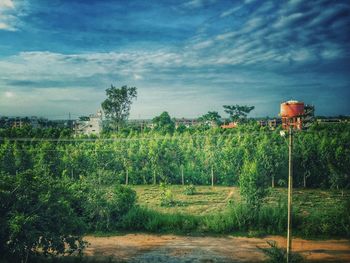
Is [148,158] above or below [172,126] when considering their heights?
below

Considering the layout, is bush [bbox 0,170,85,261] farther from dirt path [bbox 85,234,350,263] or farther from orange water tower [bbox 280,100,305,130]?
orange water tower [bbox 280,100,305,130]

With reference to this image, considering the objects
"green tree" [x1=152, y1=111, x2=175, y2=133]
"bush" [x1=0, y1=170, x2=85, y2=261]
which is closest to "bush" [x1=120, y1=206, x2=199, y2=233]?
"bush" [x1=0, y1=170, x2=85, y2=261]

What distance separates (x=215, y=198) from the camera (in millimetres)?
25766

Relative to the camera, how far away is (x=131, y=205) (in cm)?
1836

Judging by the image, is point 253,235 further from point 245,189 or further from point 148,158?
point 148,158

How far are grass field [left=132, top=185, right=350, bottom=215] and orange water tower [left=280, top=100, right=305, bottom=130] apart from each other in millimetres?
9684

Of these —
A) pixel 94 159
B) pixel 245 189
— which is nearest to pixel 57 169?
pixel 94 159

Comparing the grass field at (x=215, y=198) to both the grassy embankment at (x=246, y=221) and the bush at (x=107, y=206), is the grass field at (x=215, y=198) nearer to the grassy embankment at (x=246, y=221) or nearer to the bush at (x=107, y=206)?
the grassy embankment at (x=246, y=221)

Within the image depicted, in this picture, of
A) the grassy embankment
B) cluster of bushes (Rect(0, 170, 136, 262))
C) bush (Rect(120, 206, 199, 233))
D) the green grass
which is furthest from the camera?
the green grass

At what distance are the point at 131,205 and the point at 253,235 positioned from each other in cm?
672

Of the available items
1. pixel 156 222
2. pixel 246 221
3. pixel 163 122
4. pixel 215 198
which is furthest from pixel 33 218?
pixel 163 122

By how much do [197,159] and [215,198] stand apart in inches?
293

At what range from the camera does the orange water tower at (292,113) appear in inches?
445

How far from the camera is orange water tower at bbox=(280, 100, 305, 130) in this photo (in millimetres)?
11292
